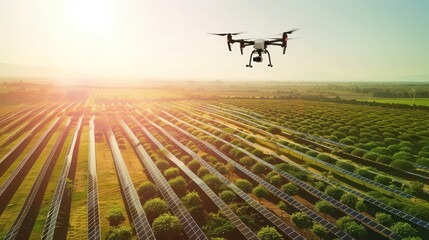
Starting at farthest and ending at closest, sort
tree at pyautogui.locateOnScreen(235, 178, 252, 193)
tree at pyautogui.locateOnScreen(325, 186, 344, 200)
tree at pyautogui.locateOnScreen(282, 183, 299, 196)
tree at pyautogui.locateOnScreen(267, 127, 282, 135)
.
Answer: tree at pyautogui.locateOnScreen(267, 127, 282, 135) → tree at pyautogui.locateOnScreen(235, 178, 252, 193) → tree at pyautogui.locateOnScreen(282, 183, 299, 196) → tree at pyautogui.locateOnScreen(325, 186, 344, 200)

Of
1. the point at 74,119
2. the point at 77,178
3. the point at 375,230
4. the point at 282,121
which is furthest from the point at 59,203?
the point at 74,119

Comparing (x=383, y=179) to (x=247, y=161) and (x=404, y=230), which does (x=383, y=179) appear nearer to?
(x=404, y=230)

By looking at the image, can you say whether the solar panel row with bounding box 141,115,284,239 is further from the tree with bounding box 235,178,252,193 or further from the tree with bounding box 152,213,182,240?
the tree with bounding box 152,213,182,240

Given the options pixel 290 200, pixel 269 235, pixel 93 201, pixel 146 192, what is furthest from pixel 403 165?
pixel 93 201

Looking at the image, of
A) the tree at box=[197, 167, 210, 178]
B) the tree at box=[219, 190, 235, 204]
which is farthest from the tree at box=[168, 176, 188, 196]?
the tree at box=[219, 190, 235, 204]

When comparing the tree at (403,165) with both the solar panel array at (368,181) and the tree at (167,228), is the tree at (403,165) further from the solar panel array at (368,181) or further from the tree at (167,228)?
the tree at (167,228)

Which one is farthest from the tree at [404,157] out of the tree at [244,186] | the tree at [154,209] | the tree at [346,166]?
the tree at [154,209]

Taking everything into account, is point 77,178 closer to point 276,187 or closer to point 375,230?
point 276,187
